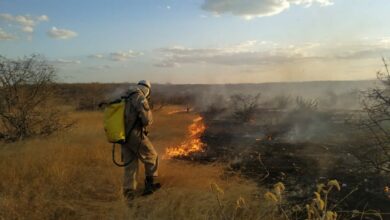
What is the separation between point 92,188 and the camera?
6.69m

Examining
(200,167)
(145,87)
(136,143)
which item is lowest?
(200,167)

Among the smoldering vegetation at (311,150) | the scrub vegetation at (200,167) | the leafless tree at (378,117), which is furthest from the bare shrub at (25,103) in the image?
the leafless tree at (378,117)

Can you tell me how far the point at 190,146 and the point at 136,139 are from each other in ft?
Result: 20.0

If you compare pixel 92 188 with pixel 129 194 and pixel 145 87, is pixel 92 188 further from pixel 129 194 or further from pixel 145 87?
pixel 145 87

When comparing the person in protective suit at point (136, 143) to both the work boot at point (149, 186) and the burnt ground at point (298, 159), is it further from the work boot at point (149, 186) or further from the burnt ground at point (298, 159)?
the burnt ground at point (298, 159)

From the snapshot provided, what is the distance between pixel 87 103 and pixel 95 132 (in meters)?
16.3

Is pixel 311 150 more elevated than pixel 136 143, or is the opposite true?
pixel 136 143

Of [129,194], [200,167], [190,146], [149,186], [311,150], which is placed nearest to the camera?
[129,194]

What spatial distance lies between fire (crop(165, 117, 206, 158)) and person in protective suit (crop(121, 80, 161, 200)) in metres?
4.06

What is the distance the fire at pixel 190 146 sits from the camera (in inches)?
444

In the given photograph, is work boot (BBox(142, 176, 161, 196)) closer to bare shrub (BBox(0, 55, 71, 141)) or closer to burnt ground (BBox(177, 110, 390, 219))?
burnt ground (BBox(177, 110, 390, 219))

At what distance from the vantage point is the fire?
444 inches

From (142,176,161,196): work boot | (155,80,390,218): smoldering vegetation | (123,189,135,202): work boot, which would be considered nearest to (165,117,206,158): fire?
(155,80,390,218): smoldering vegetation

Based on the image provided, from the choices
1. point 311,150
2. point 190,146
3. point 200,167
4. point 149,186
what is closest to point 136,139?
point 149,186
